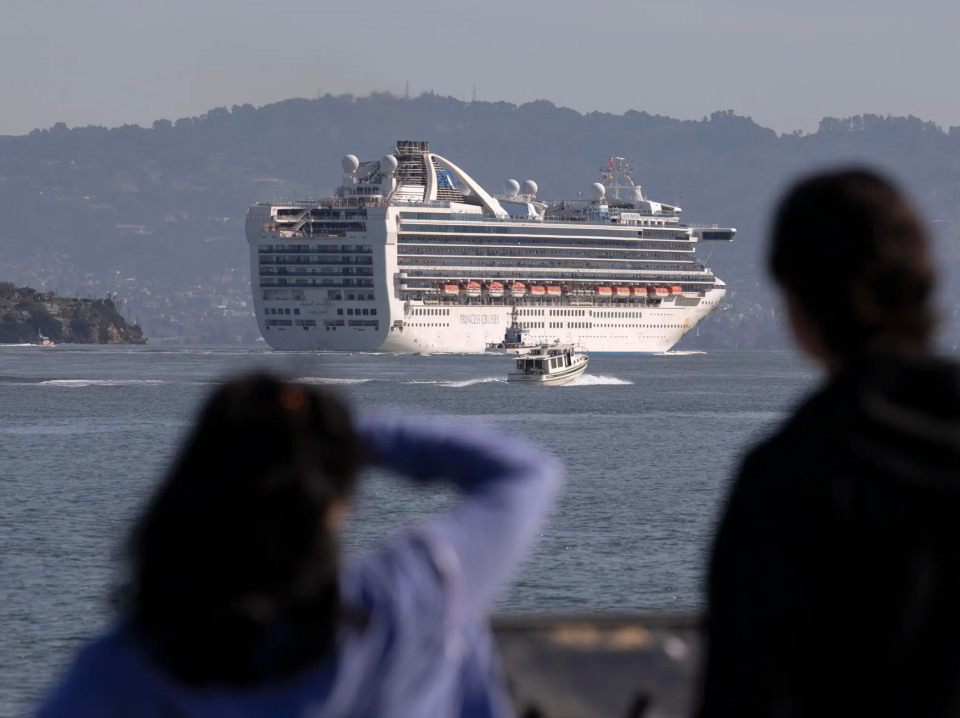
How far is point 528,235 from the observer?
101812mm

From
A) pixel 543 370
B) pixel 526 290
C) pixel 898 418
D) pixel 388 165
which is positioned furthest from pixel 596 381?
pixel 898 418

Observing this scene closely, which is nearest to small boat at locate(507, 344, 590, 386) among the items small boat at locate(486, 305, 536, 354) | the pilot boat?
small boat at locate(486, 305, 536, 354)

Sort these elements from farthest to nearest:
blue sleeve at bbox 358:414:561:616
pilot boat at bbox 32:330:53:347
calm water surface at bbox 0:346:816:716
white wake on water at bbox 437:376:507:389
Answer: pilot boat at bbox 32:330:53:347, white wake on water at bbox 437:376:507:389, calm water surface at bbox 0:346:816:716, blue sleeve at bbox 358:414:561:616

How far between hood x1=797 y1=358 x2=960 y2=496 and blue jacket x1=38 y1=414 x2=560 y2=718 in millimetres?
380

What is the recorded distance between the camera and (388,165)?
343ft

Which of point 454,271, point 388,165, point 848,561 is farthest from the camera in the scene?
point 388,165

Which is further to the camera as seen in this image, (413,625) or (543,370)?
(543,370)

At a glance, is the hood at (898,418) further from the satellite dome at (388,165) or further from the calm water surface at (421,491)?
the satellite dome at (388,165)

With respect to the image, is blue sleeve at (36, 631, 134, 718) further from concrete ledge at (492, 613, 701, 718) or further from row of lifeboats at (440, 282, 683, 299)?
row of lifeboats at (440, 282, 683, 299)

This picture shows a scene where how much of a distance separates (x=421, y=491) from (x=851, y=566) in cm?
2548

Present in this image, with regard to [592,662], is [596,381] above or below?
below

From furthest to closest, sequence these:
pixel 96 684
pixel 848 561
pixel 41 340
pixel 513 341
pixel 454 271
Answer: pixel 41 340, pixel 454 271, pixel 513 341, pixel 848 561, pixel 96 684

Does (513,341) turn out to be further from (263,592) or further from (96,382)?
(263,592)

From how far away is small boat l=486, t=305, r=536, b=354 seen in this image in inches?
3752
